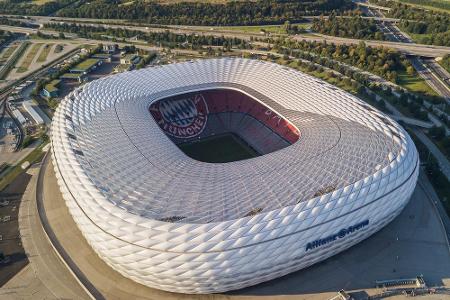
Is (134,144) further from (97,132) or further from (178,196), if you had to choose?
(178,196)

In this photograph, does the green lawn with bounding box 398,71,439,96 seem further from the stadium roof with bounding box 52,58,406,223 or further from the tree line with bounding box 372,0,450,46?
the stadium roof with bounding box 52,58,406,223

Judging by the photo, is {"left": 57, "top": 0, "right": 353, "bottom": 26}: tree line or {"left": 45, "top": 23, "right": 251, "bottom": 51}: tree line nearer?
{"left": 45, "top": 23, "right": 251, "bottom": 51}: tree line

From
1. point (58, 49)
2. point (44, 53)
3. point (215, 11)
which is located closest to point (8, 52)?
point (44, 53)

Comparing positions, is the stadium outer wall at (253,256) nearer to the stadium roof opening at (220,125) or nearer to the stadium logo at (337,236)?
the stadium logo at (337,236)

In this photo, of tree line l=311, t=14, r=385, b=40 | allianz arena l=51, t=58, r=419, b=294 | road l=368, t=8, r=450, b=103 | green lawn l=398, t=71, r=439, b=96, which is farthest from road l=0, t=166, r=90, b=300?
tree line l=311, t=14, r=385, b=40

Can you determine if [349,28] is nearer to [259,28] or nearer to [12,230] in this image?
[259,28]

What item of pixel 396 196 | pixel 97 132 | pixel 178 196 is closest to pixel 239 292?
pixel 178 196

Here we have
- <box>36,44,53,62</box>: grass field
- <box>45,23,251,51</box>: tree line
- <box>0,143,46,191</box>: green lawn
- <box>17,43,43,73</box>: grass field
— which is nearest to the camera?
<box>0,143,46,191</box>: green lawn
